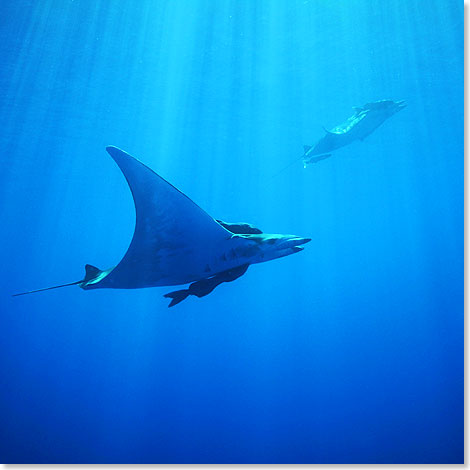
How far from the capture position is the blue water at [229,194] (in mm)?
12242

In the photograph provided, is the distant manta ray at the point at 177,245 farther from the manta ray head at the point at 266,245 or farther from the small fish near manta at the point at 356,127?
the small fish near manta at the point at 356,127

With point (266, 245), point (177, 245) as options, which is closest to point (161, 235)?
point (177, 245)

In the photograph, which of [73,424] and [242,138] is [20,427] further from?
[242,138]

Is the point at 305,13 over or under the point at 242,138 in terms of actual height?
over

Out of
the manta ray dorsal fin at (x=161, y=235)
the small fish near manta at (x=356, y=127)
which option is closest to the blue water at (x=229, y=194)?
the small fish near manta at (x=356, y=127)

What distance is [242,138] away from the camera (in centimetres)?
1877

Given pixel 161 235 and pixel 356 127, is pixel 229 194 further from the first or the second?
pixel 161 235

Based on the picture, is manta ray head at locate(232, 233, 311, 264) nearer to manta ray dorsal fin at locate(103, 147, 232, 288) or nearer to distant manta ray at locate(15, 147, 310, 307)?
distant manta ray at locate(15, 147, 310, 307)

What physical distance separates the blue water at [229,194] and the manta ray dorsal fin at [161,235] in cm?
1034

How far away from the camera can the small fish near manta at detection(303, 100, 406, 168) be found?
8.53 meters

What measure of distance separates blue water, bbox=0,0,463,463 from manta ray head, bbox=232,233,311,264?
10.6 m

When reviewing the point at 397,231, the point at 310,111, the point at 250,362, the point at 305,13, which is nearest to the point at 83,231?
the point at 250,362

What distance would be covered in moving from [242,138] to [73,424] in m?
19.1

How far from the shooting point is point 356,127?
28.9 ft
